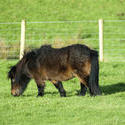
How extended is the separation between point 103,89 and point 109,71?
297cm

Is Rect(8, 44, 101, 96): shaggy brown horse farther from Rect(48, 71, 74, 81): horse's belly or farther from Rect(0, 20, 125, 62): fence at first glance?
Rect(0, 20, 125, 62): fence

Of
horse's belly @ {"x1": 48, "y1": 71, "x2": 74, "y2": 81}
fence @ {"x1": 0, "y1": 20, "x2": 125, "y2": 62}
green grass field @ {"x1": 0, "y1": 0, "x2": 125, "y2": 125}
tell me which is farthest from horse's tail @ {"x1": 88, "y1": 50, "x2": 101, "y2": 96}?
fence @ {"x1": 0, "y1": 20, "x2": 125, "y2": 62}

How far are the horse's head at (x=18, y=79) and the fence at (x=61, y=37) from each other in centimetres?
617

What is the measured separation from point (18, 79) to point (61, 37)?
13597 mm

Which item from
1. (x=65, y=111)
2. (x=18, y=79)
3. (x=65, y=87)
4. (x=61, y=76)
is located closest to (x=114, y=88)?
(x=65, y=87)

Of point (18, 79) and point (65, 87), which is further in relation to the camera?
point (65, 87)

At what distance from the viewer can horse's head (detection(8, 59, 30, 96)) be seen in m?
10.6

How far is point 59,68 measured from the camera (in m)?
9.81

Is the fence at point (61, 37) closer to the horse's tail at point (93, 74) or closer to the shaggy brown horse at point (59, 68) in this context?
the shaggy brown horse at point (59, 68)

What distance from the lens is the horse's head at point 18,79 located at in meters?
10.6

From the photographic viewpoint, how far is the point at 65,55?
31.8 ft

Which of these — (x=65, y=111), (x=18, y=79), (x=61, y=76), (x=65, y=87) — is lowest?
(x=65, y=87)

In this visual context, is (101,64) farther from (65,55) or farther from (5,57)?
(65,55)

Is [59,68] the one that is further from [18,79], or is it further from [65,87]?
[65,87]
